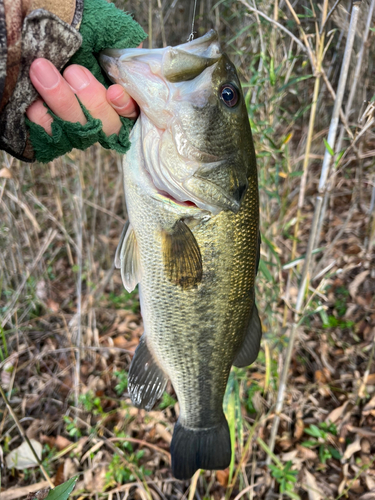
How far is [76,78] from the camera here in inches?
38.7

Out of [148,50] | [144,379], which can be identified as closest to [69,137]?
[148,50]

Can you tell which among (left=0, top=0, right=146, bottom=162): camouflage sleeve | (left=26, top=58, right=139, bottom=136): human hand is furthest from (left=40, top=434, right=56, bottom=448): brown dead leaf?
(left=26, top=58, right=139, bottom=136): human hand

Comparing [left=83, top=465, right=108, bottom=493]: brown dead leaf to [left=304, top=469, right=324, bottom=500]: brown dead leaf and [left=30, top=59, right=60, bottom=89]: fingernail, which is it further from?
[left=30, top=59, right=60, bottom=89]: fingernail

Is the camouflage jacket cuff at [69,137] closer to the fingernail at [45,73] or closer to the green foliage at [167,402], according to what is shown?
the fingernail at [45,73]

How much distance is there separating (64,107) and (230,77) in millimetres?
511

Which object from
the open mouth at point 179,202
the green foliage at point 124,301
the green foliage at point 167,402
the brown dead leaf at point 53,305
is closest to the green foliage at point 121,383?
the green foliage at point 167,402

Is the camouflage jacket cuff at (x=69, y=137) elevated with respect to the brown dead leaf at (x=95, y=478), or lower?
elevated

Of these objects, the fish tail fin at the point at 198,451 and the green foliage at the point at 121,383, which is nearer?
the fish tail fin at the point at 198,451

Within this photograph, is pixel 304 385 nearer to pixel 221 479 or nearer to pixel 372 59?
pixel 221 479

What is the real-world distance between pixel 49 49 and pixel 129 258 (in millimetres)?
698

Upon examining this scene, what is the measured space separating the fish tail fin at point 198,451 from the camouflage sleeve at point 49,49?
1230mm

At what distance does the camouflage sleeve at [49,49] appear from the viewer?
86 cm

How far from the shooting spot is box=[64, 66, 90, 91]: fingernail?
3.21ft

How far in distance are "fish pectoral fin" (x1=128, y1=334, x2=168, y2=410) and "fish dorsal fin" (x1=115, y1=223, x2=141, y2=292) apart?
28cm
